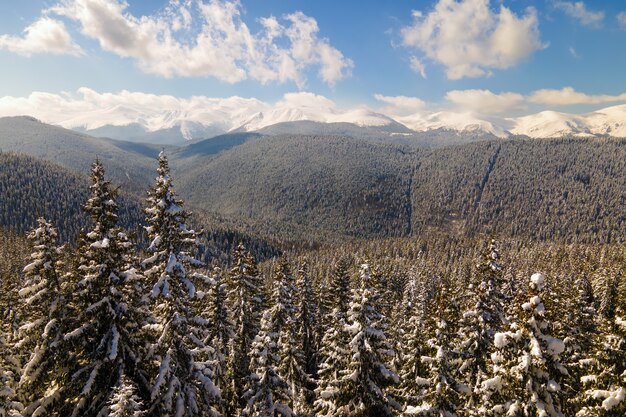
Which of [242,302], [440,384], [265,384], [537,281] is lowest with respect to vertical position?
[242,302]

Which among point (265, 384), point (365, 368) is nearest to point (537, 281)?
point (365, 368)

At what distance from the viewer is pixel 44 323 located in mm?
17438

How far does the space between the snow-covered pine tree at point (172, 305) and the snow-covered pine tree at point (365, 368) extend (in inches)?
296

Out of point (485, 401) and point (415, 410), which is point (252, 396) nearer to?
point (415, 410)

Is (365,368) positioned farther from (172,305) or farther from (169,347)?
(172,305)

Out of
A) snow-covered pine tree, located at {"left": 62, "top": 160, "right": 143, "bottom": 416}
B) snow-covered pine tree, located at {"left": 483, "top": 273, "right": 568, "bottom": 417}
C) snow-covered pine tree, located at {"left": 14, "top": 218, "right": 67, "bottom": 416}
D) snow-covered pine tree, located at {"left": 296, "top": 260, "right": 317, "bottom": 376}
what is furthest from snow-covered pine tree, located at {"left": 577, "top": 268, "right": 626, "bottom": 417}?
snow-covered pine tree, located at {"left": 296, "top": 260, "right": 317, "bottom": 376}

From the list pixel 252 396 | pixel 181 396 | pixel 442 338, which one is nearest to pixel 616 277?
pixel 442 338

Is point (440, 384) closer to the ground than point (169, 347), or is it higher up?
closer to the ground

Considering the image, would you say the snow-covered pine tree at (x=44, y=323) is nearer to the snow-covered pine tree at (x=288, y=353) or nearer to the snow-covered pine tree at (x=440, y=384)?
the snow-covered pine tree at (x=288, y=353)

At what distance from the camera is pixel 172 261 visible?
54.3 ft

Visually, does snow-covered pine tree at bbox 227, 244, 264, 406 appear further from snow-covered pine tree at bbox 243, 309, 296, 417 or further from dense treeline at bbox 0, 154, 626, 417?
dense treeline at bbox 0, 154, 626, 417

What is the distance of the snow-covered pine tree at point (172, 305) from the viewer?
1645 cm

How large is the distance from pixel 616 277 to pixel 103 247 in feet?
262

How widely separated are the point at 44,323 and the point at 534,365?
70.3 ft
